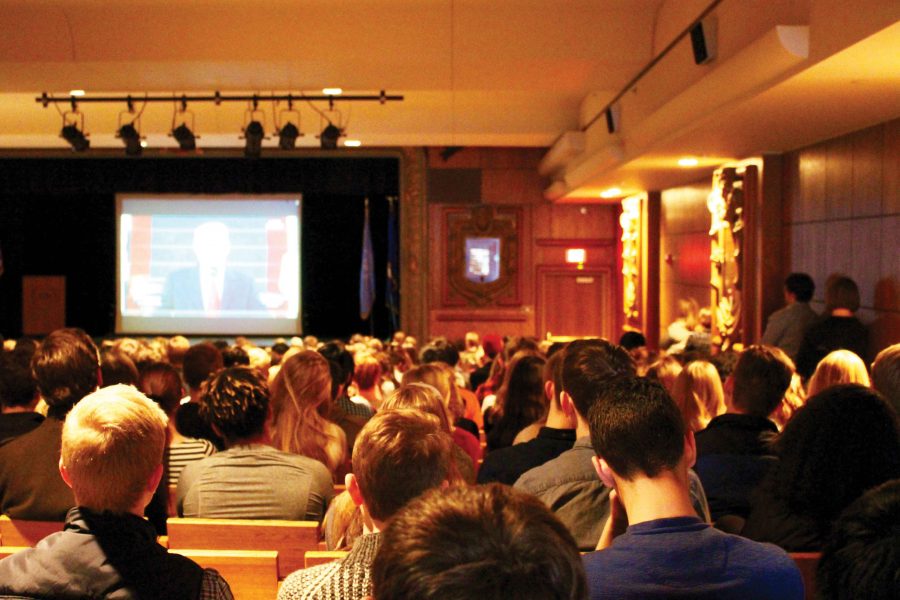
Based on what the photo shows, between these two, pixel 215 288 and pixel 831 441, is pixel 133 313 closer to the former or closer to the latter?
pixel 215 288

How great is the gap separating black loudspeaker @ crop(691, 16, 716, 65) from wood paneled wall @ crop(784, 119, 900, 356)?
3.87 ft

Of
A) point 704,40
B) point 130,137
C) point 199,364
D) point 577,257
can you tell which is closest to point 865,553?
point 199,364

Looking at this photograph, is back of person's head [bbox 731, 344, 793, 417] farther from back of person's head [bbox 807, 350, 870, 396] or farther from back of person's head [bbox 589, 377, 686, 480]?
back of person's head [bbox 589, 377, 686, 480]

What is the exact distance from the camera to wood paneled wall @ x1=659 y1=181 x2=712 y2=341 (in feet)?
35.8

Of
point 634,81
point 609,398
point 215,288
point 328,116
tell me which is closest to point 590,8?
point 634,81

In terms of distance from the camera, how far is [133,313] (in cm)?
1666

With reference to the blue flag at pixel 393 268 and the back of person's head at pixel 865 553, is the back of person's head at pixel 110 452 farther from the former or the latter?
the blue flag at pixel 393 268

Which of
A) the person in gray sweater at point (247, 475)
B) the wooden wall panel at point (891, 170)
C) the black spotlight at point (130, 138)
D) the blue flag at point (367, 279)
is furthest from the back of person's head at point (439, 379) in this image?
the blue flag at point (367, 279)

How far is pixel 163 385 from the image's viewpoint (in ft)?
15.5

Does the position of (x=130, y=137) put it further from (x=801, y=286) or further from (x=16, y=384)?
(x=16, y=384)

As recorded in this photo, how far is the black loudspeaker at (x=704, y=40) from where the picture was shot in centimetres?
677

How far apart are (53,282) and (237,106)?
582 cm

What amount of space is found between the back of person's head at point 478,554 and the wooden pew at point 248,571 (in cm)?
178

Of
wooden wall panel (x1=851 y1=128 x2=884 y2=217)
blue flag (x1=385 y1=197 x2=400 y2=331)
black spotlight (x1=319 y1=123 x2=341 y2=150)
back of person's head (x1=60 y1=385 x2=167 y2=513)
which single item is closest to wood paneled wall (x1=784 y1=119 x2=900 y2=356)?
wooden wall panel (x1=851 y1=128 x2=884 y2=217)
